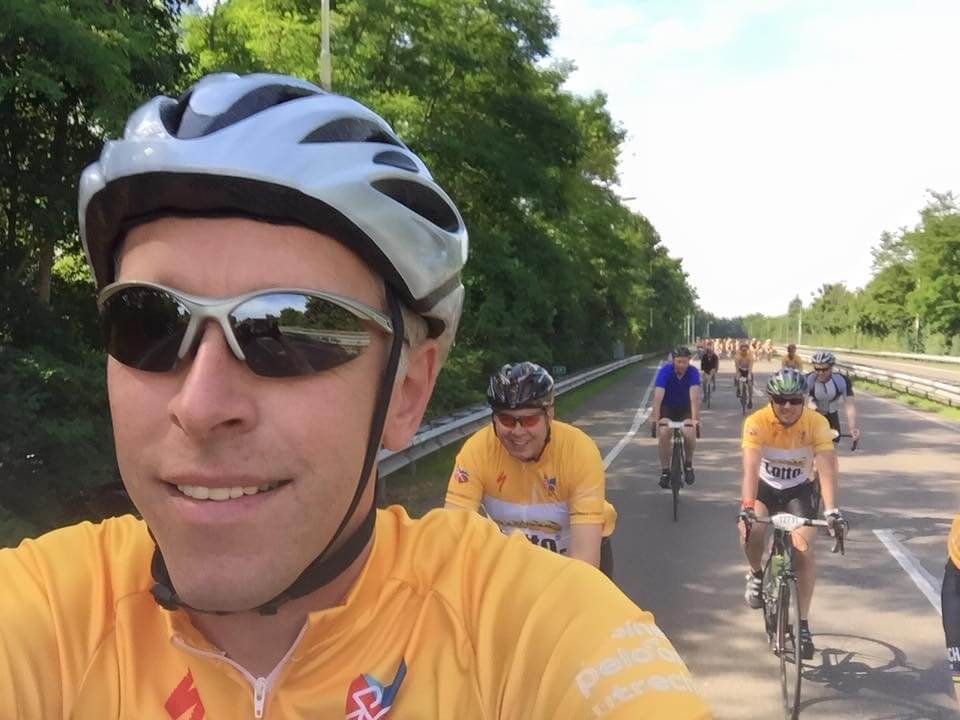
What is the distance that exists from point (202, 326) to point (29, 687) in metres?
0.67

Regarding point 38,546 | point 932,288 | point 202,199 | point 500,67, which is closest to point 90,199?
point 202,199

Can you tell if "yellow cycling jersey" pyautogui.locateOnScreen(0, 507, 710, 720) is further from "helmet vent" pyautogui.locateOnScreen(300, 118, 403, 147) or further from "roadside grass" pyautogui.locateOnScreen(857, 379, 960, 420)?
"roadside grass" pyautogui.locateOnScreen(857, 379, 960, 420)

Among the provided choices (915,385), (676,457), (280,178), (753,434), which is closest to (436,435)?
(676,457)

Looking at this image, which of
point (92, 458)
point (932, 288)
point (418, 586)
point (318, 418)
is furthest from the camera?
point (932, 288)

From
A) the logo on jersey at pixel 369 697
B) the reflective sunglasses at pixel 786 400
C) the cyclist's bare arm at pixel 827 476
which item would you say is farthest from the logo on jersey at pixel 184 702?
the reflective sunglasses at pixel 786 400

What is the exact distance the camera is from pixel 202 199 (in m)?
1.23

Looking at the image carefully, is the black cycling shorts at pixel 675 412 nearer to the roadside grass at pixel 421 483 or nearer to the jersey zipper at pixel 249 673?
the roadside grass at pixel 421 483

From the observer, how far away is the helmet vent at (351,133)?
1.37 m

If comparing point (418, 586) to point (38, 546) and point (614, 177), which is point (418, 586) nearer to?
point (38, 546)

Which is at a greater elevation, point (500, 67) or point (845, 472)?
point (500, 67)

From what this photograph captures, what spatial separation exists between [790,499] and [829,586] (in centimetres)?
120

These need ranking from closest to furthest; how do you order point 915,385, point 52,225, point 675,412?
point 52,225, point 675,412, point 915,385

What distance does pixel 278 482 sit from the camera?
3.91 feet

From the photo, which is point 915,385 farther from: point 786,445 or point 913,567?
point 786,445
